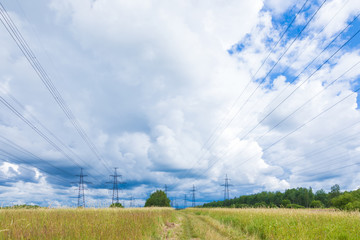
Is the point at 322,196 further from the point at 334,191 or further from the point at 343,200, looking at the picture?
the point at 343,200

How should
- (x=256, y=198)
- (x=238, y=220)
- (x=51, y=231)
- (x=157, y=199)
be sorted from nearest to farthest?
(x=51, y=231), (x=238, y=220), (x=157, y=199), (x=256, y=198)

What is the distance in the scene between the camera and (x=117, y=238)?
7117 millimetres

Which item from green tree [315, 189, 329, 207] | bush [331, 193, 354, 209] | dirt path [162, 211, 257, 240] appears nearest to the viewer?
dirt path [162, 211, 257, 240]

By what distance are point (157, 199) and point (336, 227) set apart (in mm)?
106581

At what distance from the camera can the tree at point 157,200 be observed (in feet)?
353

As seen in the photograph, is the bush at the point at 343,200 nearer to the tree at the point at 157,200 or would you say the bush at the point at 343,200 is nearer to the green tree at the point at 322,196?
the green tree at the point at 322,196

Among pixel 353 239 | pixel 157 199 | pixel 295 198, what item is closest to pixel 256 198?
pixel 295 198

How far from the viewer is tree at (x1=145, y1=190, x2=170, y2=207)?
107488 mm

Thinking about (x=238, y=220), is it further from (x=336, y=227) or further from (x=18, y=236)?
(x=18, y=236)

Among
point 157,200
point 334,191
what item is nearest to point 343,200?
point 334,191

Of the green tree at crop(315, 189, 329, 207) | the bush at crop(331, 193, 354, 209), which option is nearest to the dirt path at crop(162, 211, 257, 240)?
the bush at crop(331, 193, 354, 209)

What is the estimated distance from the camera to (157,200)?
109m

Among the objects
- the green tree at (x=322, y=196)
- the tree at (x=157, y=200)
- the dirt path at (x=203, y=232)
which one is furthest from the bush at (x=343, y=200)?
the dirt path at (x=203, y=232)

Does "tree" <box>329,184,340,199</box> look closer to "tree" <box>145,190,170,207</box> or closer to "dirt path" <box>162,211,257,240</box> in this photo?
"tree" <box>145,190,170,207</box>
